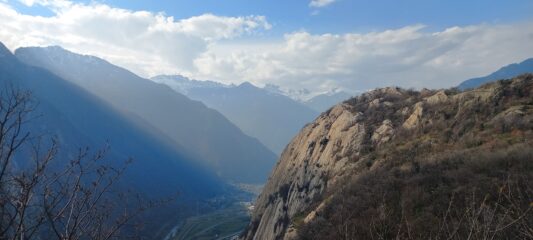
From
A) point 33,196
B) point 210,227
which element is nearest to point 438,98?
point 33,196

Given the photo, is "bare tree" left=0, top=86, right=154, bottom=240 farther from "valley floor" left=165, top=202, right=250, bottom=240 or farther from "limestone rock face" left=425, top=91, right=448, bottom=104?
"valley floor" left=165, top=202, right=250, bottom=240

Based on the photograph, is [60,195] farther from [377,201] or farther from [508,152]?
[508,152]

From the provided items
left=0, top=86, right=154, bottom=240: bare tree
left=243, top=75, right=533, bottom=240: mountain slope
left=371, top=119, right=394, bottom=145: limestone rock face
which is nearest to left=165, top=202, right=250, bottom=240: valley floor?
left=243, top=75, right=533, bottom=240: mountain slope

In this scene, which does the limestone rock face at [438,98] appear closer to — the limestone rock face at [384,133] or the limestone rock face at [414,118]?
the limestone rock face at [414,118]

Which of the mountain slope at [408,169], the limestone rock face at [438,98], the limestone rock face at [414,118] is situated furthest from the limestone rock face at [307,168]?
the limestone rock face at [438,98]

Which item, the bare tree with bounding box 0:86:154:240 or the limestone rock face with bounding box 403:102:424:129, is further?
the limestone rock face with bounding box 403:102:424:129

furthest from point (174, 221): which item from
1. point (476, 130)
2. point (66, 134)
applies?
point (476, 130)

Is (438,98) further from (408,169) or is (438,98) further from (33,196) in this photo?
(33,196)

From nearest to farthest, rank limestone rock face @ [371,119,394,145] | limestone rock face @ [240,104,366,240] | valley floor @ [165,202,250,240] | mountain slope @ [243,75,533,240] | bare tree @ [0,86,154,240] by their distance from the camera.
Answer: bare tree @ [0,86,154,240], mountain slope @ [243,75,533,240], limestone rock face @ [371,119,394,145], limestone rock face @ [240,104,366,240], valley floor @ [165,202,250,240]

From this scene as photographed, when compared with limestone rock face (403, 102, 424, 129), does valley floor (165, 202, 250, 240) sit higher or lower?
lower
